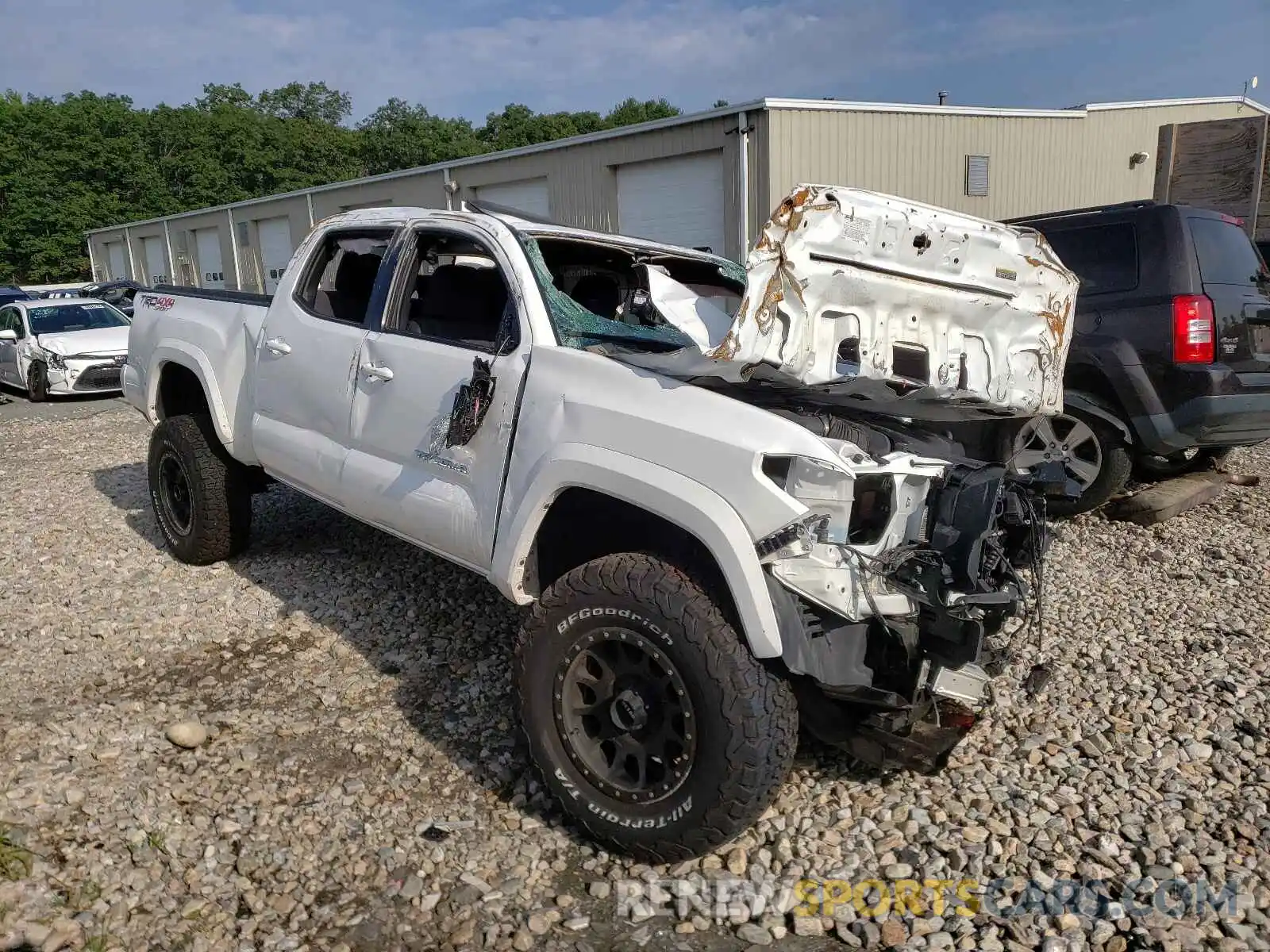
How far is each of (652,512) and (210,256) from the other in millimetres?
34975

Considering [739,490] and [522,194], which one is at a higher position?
[522,194]

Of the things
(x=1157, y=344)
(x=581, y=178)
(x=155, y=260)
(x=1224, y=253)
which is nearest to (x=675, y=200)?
(x=581, y=178)

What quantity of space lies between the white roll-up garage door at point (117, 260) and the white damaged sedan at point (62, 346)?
95.6 feet

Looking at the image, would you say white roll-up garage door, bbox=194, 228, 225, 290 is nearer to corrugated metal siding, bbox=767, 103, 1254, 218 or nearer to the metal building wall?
the metal building wall

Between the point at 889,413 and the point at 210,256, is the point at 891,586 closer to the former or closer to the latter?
the point at 889,413

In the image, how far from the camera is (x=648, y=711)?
2893mm

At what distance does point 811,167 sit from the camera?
14812mm

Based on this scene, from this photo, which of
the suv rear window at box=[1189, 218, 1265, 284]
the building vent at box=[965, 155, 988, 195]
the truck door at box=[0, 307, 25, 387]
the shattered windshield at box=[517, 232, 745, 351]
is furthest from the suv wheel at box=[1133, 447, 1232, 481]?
the truck door at box=[0, 307, 25, 387]

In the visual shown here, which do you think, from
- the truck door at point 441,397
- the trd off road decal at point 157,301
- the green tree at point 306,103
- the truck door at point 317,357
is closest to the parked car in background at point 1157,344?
the truck door at point 441,397

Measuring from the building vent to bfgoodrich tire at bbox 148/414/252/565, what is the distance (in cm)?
1568

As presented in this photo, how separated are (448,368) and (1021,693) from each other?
2.73 metres

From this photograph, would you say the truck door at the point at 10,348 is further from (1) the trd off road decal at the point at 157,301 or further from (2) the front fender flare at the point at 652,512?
(2) the front fender flare at the point at 652,512

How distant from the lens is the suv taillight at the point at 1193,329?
5555 mm

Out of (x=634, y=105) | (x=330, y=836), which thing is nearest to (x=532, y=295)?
(x=330, y=836)
